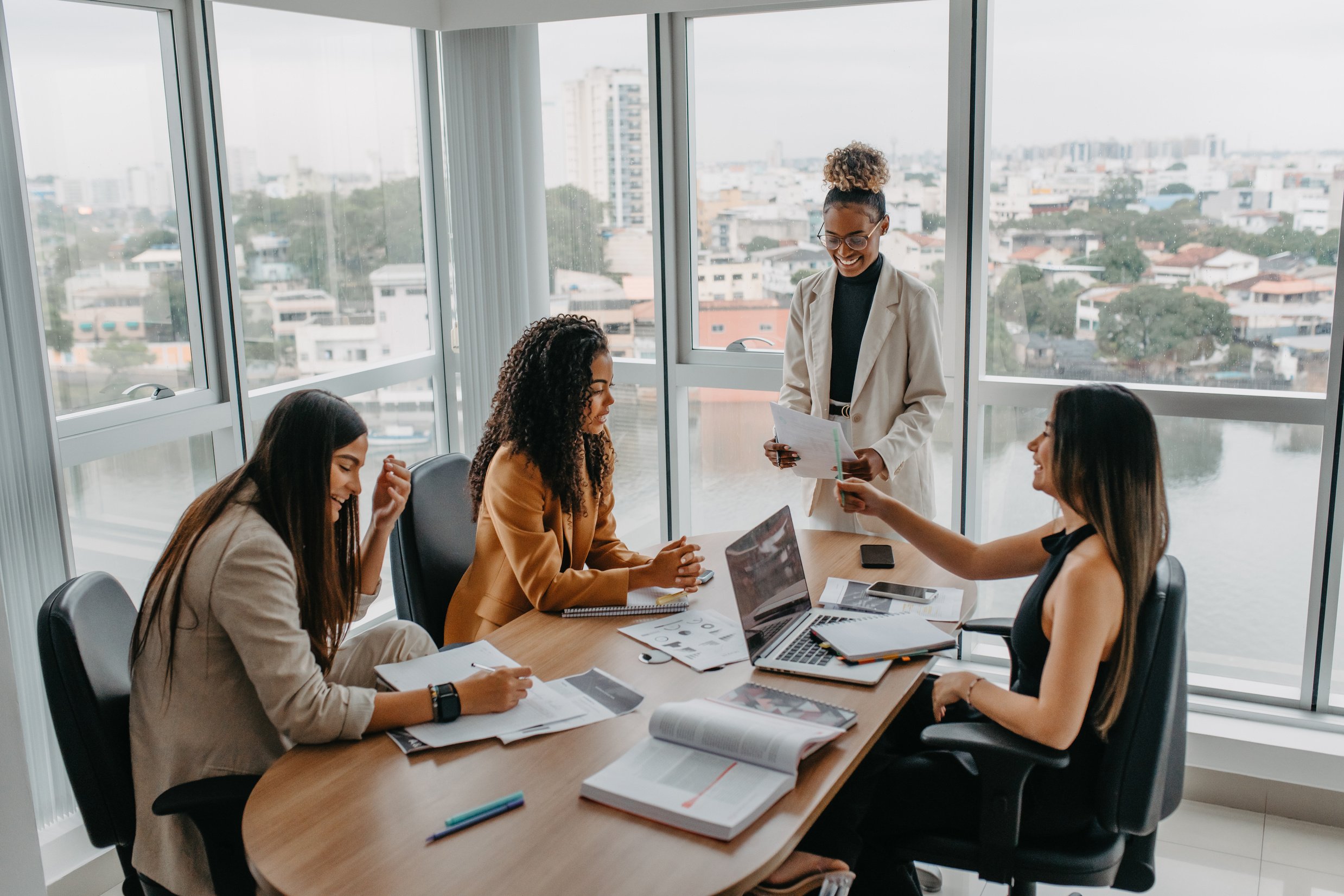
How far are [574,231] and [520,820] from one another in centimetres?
299

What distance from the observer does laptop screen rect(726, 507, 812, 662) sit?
7.42ft

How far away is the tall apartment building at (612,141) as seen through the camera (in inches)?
160

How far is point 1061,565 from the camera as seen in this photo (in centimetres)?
202

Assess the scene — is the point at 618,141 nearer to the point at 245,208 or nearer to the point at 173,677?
the point at 245,208

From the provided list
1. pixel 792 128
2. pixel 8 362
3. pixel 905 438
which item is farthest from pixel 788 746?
pixel 792 128

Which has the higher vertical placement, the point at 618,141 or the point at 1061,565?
the point at 618,141

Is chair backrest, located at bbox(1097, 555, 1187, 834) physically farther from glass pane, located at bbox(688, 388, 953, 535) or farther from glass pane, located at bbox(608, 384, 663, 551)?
glass pane, located at bbox(608, 384, 663, 551)

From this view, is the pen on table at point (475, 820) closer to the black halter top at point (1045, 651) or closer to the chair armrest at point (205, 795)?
the chair armrest at point (205, 795)

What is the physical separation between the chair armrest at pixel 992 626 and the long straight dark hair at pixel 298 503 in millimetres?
1379

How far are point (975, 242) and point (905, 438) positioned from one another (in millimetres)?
824

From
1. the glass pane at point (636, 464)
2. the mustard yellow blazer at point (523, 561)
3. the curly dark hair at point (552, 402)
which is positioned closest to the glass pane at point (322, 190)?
the glass pane at point (636, 464)

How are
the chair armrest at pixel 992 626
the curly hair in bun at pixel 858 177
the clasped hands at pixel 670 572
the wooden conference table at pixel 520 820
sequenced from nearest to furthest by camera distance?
the wooden conference table at pixel 520 820 < the chair armrest at pixel 992 626 < the clasped hands at pixel 670 572 < the curly hair in bun at pixel 858 177

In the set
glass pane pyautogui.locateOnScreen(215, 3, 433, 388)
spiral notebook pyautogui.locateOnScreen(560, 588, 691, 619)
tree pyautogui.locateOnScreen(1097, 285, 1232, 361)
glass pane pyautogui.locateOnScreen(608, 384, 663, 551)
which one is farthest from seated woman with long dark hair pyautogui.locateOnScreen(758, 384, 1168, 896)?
glass pane pyautogui.locateOnScreen(215, 3, 433, 388)

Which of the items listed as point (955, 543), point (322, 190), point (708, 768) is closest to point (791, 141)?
point (322, 190)
